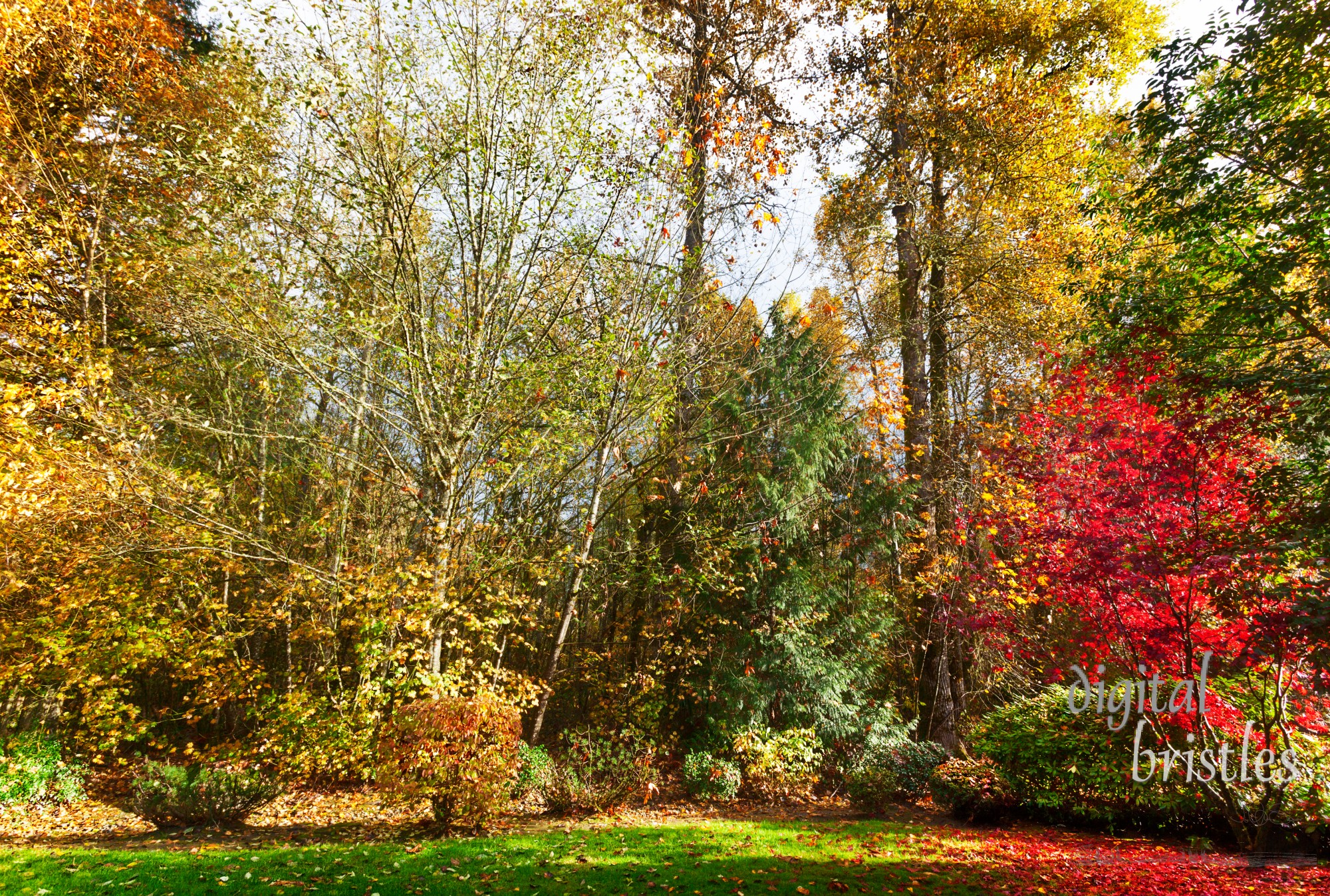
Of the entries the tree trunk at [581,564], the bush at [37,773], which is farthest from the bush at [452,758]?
the bush at [37,773]

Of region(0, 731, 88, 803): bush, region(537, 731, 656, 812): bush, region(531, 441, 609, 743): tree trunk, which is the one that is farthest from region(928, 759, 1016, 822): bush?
region(0, 731, 88, 803): bush

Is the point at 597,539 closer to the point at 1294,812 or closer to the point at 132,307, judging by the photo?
the point at 132,307

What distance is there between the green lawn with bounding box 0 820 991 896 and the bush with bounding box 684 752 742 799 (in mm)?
2140

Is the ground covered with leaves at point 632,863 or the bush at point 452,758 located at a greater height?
the bush at point 452,758

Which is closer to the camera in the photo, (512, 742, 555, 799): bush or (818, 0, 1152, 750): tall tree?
(512, 742, 555, 799): bush

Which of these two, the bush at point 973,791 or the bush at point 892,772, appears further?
the bush at point 892,772

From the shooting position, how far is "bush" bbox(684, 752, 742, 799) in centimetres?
855

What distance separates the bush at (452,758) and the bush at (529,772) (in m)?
1.52

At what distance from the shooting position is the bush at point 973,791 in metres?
7.65

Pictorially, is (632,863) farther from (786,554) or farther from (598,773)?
(786,554)

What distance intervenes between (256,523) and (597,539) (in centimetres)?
→ 524

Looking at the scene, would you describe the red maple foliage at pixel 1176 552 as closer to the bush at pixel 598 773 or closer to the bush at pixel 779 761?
the bush at pixel 779 761

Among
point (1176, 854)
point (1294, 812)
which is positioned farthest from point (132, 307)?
point (1294, 812)

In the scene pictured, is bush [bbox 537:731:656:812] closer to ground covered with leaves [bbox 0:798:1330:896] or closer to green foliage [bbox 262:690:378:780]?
ground covered with leaves [bbox 0:798:1330:896]
